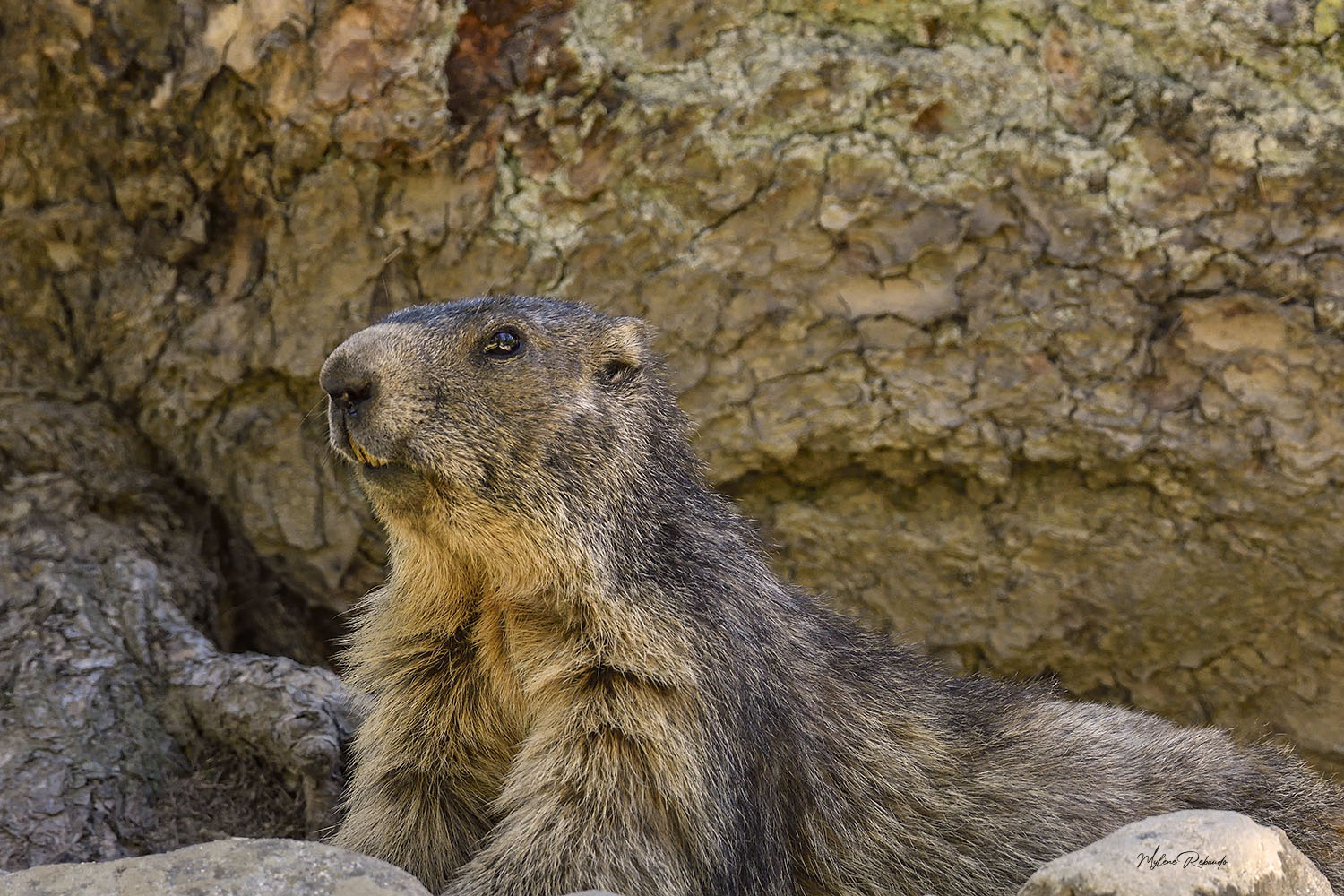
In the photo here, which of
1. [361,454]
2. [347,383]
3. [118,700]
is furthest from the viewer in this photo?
[118,700]

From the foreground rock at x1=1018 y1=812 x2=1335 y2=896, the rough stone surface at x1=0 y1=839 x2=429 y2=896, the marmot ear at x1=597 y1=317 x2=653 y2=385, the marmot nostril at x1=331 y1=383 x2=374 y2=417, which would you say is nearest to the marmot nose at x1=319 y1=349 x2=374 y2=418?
the marmot nostril at x1=331 y1=383 x2=374 y2=417

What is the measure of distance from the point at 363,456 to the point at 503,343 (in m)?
0.63

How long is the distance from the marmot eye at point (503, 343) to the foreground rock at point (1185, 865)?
2.40 m

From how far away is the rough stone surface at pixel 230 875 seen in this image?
10.6ft

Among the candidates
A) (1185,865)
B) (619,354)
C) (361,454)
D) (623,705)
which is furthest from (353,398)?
(1185,865)

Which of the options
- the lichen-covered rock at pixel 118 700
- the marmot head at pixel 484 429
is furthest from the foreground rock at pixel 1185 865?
the lichen-covered rock at pixel 118 700

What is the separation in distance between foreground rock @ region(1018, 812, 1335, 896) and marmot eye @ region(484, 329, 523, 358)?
240 centimetres

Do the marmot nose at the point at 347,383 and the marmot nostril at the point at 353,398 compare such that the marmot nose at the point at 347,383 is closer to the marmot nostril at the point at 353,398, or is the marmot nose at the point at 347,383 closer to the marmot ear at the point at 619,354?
the marmot nostril at the point at 353,398

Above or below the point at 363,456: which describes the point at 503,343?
above

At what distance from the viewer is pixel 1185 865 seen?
3.21 metres

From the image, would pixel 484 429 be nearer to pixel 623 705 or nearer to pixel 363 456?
pixel 363 456

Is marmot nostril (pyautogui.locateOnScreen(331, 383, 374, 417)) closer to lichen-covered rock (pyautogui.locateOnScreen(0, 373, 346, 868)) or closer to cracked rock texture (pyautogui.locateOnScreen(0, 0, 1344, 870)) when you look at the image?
lichen-covered rock (pyautogui.locateOnScreen(0, 373, 346, 868))

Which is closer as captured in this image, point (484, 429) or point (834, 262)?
point (484, 429)

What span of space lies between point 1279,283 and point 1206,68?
1.04m
